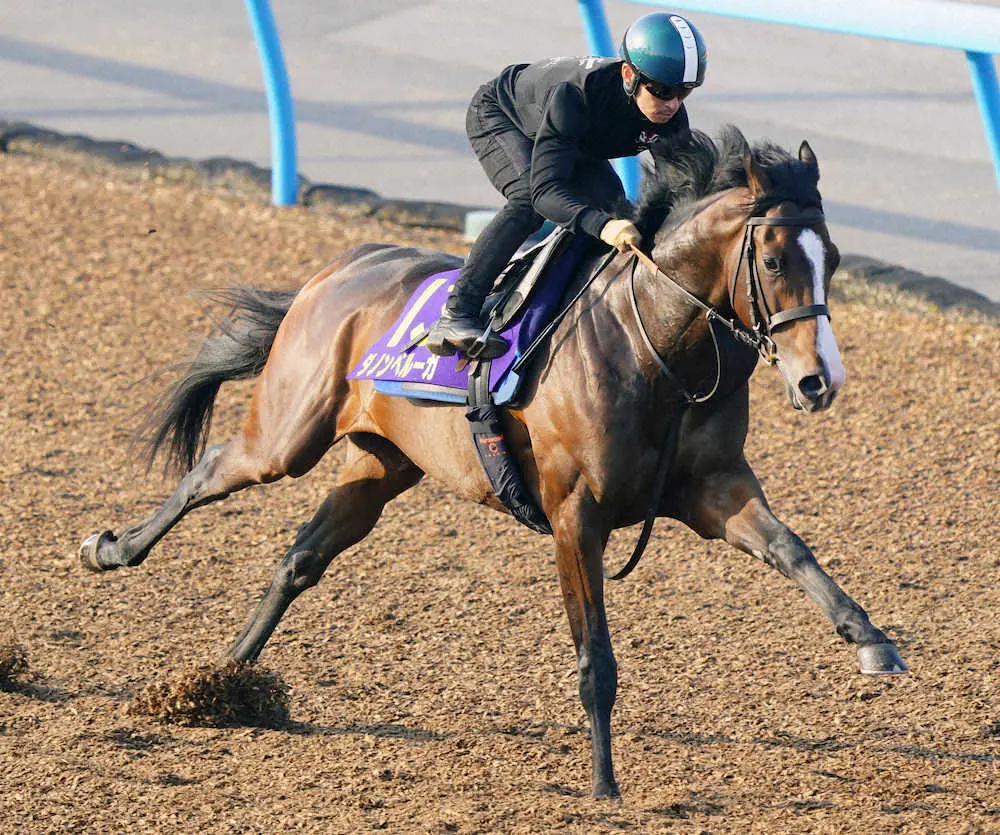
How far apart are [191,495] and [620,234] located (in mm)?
2226

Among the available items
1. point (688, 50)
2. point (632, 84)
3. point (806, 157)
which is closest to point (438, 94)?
point (632, 84)

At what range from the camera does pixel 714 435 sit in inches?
188

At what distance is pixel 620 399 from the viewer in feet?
15.5

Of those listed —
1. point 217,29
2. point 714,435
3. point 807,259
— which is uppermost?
point 807,259

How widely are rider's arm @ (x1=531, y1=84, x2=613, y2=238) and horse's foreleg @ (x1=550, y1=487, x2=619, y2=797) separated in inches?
32.8

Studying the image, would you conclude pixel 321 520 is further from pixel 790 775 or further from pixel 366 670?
pixel 790 775

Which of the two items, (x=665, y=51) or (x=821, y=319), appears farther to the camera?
(x=665, y=51)

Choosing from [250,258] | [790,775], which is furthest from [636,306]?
[250,258]

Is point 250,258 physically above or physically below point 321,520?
below

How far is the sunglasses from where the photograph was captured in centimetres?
466

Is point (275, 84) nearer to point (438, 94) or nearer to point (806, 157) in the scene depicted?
point (438, 94)

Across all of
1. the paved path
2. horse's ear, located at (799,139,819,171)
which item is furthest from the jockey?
the paved path

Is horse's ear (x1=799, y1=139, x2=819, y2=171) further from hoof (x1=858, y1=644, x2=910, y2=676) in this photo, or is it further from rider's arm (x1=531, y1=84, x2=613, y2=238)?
hoof (x1=858, y1=644, x2=910, y2=676)

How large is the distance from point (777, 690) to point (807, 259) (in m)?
2.06
